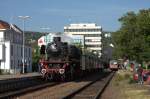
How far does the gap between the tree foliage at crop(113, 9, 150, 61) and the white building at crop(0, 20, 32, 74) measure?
124 ft

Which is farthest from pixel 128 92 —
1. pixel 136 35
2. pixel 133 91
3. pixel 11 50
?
pixel 11 50

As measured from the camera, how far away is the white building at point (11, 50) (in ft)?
350

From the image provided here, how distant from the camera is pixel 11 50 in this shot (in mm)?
109438

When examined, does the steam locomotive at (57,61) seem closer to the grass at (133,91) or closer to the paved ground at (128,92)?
the grass at (133,91)

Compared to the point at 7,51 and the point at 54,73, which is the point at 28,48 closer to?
the point at 7,51

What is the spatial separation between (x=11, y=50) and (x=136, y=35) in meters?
58.4

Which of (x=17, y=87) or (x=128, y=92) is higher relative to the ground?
(x=17, y=87)

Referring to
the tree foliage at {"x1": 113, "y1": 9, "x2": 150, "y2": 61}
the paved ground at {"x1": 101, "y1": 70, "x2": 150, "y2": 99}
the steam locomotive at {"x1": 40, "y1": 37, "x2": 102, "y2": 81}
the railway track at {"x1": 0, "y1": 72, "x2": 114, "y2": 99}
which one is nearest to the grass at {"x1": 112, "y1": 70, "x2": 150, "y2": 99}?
the paved ground at {"x1": 101, "y1": 70, "x2": 150, "y2": 99}

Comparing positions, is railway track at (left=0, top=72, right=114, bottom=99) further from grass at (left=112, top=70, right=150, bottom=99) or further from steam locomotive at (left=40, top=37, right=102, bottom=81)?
steam locomotive at (left=40, top=37, right=102, bottom=81)

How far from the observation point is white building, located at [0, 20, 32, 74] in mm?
106812

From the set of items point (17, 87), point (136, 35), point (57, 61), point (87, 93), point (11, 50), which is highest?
point (11, 50)

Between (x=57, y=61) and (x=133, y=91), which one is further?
(x=57, y=61)

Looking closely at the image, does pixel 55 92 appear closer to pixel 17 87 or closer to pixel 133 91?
pixel 133 91

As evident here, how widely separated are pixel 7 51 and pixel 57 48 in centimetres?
6508
